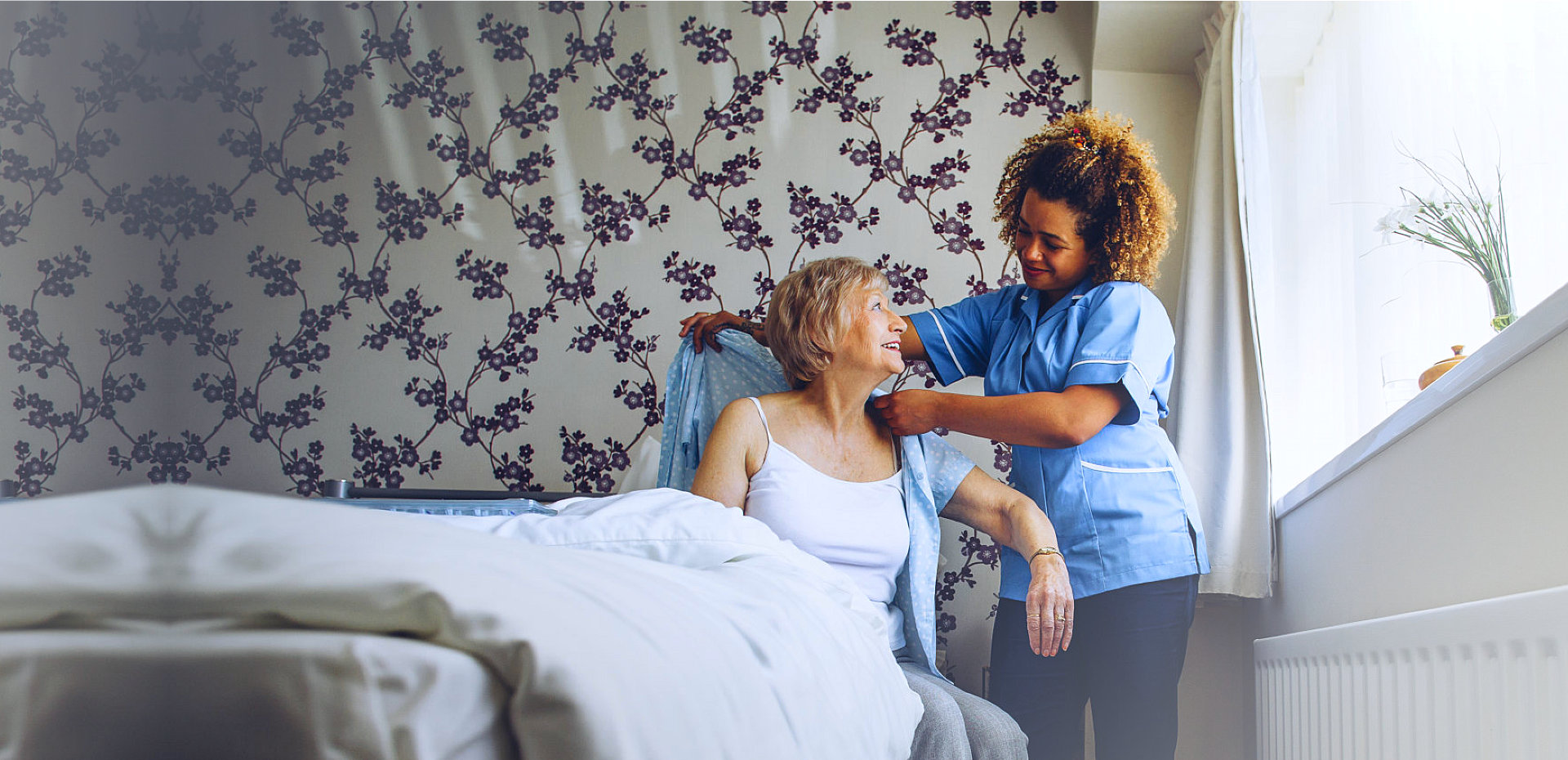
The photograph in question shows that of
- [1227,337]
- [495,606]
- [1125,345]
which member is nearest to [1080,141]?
[1125,345]

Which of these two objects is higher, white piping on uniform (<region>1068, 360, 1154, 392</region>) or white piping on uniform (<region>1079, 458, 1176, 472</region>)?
white piping on uniform (<region>1068, 360, 1154, 392</region>)

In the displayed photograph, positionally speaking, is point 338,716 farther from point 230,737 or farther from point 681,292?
point 681,292

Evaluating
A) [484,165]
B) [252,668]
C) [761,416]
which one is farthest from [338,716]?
[484,165]

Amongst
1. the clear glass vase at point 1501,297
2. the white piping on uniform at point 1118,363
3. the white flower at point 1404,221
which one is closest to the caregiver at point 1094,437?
the white piping on uniform at point 1118,363

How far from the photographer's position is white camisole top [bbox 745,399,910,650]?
5.61 ft

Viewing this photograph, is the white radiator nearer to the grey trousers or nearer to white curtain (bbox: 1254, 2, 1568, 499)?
the grey trousers

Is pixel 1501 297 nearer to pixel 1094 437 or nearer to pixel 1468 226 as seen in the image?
pixel 1468 226

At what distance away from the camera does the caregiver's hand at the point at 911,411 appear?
1862 millimetres

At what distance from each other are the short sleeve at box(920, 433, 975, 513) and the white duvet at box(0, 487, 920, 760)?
1.06 metres

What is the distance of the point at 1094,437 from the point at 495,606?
1.60 m

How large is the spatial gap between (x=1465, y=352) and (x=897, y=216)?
1364 millimetres

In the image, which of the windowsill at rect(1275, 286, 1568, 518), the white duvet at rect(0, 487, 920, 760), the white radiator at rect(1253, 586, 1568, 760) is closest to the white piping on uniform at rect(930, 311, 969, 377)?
the windowsill at rect(1275, 286, 1568, 518)

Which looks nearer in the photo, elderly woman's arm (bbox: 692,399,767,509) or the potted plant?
the potted plant

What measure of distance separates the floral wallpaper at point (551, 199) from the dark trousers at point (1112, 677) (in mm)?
620
